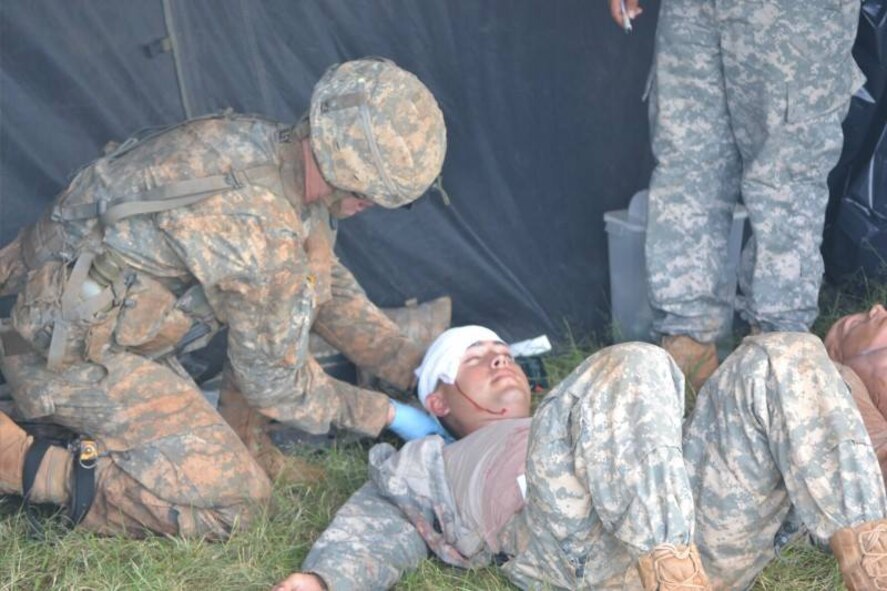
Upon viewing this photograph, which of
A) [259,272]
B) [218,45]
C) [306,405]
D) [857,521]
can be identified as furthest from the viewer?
[218,45]

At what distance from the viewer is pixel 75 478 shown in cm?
384

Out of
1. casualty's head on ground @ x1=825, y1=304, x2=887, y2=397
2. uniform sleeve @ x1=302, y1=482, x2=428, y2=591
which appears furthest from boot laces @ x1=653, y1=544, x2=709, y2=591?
casualty's head on ground @ x1=825, y1=304, x2=887, y2=397

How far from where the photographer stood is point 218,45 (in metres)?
4.45

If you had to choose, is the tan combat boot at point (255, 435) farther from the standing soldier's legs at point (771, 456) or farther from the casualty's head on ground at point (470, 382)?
the standing soldier's legs at point (771, 456)

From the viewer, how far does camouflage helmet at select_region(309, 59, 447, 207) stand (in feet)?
12.0

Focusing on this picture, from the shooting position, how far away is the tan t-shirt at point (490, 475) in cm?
356

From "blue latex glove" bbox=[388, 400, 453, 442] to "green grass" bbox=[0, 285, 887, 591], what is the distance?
0.45 meters

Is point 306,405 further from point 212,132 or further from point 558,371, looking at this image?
point 558,371

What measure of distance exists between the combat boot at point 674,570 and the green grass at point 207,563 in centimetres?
80

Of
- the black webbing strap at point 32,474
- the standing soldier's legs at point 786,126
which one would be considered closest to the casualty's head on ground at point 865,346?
the standing soldier's legs at point 786,126

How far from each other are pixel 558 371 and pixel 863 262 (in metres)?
1.12

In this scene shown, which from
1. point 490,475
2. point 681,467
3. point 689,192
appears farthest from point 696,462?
point 689,192

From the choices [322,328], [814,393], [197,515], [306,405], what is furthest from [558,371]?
[814,393]

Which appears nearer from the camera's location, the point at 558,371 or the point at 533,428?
the point at 533,428
